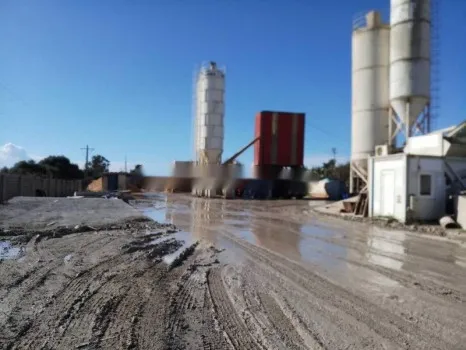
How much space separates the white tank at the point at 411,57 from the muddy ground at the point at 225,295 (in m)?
18.5

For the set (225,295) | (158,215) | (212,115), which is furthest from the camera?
(212,115)

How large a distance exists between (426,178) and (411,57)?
40.1 ft

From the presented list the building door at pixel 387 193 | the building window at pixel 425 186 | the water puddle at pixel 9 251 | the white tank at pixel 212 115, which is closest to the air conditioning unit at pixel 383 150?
the building door at pixel 387 193

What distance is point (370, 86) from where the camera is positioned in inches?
1216

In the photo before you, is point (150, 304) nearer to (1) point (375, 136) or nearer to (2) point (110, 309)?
(2) point (110, 309)

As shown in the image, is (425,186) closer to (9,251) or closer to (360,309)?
(360,309)

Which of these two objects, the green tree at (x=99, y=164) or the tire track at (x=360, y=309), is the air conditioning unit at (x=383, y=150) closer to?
the tire track at (x=360, y=309)

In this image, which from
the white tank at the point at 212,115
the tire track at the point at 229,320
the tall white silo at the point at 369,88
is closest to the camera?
the tire track at the point at 229,320

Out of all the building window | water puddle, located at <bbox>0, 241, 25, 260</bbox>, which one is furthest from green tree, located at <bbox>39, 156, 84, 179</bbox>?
water puddle, located at <bbox>0, 241, 25, 260</bbox>

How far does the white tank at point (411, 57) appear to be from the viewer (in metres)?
28.0

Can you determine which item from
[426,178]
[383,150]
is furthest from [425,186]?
[383,150]

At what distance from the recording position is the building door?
1978 centimetres

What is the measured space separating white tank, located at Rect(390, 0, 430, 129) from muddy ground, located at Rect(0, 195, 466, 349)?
18542 millimetres

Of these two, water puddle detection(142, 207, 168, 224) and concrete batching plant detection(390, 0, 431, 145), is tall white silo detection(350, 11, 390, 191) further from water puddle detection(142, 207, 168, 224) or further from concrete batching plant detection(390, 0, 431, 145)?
water puddle detection(142, 207, 168, 224)
